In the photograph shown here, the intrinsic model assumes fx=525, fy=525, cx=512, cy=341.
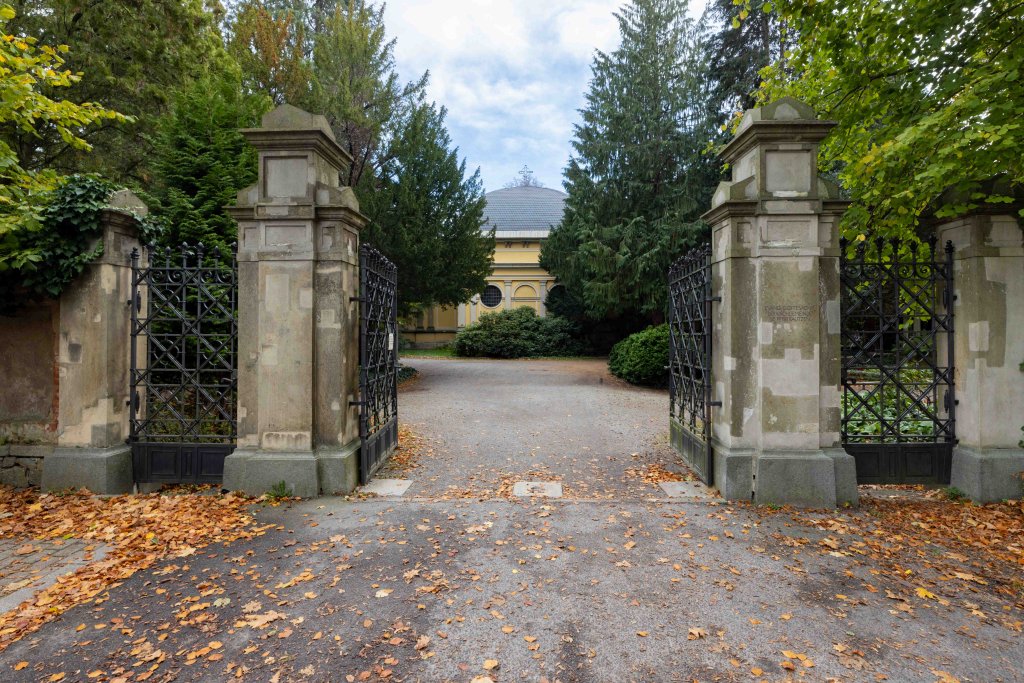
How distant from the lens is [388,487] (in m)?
5.82

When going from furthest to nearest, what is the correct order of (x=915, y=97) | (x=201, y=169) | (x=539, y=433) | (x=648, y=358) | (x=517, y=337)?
1. (x=517, y=337)
2. (x=648, y=358)
3. (x=539, y=433)
4. (x=201, y=169)
5. (x=915, y=97)

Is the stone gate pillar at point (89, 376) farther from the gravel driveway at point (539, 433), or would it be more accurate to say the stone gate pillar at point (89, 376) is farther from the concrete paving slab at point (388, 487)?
the gravel driveway at point (539, 433)

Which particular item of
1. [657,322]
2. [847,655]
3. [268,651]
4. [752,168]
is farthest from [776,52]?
[268,651]

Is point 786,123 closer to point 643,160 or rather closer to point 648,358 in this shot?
point 648,358

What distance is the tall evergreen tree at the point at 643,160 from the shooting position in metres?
17.8

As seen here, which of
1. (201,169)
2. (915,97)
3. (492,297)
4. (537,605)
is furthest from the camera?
(492,297)

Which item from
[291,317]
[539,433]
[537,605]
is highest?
[291,317]

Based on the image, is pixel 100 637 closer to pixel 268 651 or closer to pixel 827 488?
pixel 268 651

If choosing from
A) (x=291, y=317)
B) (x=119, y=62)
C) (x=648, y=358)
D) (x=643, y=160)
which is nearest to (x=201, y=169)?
(x=291, y=317)

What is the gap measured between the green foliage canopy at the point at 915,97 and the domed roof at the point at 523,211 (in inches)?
1056

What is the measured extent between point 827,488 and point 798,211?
8.81 feet

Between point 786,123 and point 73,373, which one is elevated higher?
point 786,123

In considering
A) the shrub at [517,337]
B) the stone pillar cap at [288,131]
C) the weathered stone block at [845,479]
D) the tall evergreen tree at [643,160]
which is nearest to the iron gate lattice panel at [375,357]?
the stone pillar cap at [288,131]

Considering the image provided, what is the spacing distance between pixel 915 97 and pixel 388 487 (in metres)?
7.81
